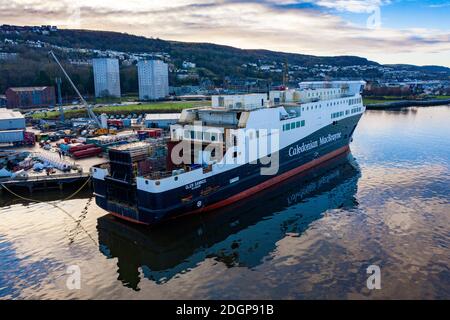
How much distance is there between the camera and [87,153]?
3672 centimetres

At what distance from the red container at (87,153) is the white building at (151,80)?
65.5 meters

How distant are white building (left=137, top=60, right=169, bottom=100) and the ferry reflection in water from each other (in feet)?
268

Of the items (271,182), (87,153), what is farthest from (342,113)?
(87,153)

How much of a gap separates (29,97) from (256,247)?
3075 inches

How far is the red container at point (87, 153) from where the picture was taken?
3604 cm

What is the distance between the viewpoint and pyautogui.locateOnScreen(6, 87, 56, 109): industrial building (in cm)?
7694

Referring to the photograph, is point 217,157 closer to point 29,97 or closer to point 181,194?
point 181,194

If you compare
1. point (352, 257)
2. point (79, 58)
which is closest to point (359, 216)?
point (352, 257)

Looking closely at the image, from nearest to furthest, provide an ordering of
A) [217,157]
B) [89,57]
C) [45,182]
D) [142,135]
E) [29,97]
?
[217,157] → [45,182] → [142,135] → [29,97] → [89,57]

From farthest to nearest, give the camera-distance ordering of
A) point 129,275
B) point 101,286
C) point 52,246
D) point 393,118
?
point 393,118
point 52,246
point 129,275
point 101,286

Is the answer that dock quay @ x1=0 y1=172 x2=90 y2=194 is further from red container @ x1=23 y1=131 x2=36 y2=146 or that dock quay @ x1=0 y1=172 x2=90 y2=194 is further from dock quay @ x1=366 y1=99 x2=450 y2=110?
dock quay @ x1=366 y1=99 x2=450 y2=110
